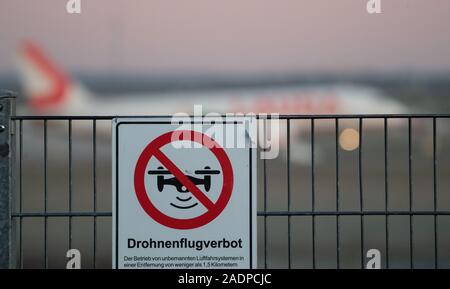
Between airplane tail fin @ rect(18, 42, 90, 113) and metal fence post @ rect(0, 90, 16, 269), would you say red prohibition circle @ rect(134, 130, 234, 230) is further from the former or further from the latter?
airplane tail fin @ rect(18, 42, 90, 113)

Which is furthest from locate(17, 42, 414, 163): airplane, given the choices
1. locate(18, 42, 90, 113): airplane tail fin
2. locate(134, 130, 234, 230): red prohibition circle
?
A: locate(134, 130, 234, 230): red prohibition circle

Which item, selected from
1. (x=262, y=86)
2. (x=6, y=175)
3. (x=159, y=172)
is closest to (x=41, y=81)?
(x=6, y=175)

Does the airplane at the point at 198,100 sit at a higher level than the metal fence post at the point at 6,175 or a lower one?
higher

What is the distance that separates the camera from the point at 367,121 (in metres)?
5.93

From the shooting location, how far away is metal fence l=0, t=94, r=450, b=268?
5.90m

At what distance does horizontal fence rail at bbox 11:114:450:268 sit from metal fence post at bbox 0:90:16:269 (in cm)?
83

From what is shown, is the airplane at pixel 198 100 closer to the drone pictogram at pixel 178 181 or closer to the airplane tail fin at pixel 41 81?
the airplane tail fin at pixel 41 81

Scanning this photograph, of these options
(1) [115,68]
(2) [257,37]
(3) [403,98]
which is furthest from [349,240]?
(1) [115,68]

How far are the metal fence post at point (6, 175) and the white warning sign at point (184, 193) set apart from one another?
619mm

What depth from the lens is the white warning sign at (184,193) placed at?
4637 mm

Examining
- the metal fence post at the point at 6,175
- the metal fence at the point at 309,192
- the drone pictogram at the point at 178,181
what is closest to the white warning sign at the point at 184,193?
the drone pictogram at the point at 178,181

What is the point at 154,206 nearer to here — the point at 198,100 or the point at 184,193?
the point at 184,193
